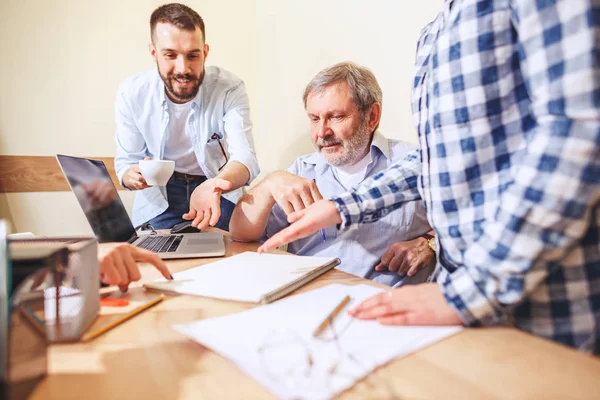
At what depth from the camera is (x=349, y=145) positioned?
61.4 inches

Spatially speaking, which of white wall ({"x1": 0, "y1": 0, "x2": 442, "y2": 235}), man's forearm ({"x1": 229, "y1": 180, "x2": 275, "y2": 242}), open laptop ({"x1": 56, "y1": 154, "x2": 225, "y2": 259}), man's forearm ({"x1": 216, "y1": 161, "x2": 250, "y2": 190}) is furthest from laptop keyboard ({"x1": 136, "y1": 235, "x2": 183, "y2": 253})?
white wall ({"x1": 0, "y1": 0, "x2": 442, "y2": 235})

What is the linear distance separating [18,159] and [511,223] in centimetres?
285

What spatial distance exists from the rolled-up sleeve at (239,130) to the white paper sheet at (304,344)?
48.1 inches

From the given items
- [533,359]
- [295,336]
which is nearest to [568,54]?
[533,359]

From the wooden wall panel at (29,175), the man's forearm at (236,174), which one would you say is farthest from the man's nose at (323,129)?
the wooden wall panel at (29,175)

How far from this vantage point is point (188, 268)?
967 mm

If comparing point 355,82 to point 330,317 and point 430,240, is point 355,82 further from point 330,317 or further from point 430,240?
point 330,317

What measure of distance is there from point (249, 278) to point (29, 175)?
7.72 ft

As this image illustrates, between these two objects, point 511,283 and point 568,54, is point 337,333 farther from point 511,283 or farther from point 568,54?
point 568,54

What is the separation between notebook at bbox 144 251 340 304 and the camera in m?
0.71

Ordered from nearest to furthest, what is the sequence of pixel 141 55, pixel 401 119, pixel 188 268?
pixel 188 268 → pixel 401 119 → pixel 141 55

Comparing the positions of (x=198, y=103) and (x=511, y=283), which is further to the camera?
(x=198, y=103)

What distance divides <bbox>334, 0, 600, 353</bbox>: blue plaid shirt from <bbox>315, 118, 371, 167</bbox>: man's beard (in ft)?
2.54

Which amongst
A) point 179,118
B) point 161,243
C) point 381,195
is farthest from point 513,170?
point 179,118
